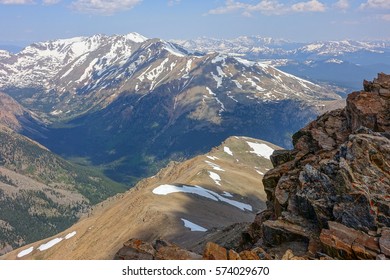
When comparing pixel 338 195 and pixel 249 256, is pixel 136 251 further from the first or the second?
pixel 338 195

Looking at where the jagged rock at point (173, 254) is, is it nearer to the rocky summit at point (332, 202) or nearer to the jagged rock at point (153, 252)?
the jagged rock at point (153, 252)

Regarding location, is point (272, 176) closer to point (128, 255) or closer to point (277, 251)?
point (277, 251)

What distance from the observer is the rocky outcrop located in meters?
30.4

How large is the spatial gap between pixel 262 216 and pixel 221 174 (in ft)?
345

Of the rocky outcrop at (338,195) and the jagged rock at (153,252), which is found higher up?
the rocky outcrop at (338,195)

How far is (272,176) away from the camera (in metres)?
48.8

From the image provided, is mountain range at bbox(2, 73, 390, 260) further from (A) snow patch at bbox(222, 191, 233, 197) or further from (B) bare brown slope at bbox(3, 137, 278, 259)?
(A) snow patch at bbox(222, 191, 233, 197)

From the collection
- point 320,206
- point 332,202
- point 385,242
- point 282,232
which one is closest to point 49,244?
point 282,232

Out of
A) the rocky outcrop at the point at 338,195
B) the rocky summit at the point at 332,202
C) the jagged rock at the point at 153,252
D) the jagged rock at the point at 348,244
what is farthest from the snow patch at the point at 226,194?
the jagged rock at the point at 348,244

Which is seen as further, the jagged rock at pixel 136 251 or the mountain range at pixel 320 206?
the jagged rock at pixel 136 251

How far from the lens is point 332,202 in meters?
35.5

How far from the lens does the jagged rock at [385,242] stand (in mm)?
27953
